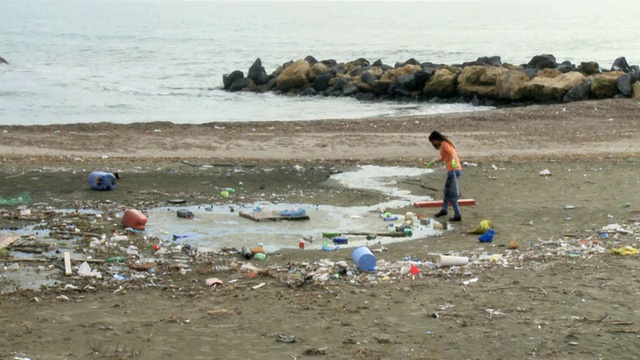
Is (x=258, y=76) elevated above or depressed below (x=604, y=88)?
above

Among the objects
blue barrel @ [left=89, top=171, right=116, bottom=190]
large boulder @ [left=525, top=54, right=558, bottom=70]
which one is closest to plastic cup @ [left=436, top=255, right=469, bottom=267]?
blue barrel @ [left=89, top=171, right=116, bottom=190]

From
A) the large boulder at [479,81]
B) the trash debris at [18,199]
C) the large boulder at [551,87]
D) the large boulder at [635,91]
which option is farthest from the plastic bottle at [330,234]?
the large boulder at [479,81]

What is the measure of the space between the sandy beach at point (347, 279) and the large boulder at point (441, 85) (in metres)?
14.4

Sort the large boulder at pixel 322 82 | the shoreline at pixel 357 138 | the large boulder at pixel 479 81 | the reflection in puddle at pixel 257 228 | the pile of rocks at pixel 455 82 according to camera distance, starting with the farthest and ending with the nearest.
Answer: the large boulder at pixel 322 82, the large boulder at pixel 479 81, the pile of rocks at pixel 455 82, the shoreline at pixel 357 138, the reflection in puddle at pixel 257 228

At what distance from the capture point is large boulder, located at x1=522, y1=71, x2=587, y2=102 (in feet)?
96.1

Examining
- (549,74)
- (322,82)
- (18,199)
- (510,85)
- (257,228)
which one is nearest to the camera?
(257,228)

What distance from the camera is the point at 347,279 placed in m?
9.34

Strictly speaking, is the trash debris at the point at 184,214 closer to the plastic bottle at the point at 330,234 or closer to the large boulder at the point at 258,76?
the plastic bottle at the point at 330,234

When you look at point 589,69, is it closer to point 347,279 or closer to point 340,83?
point 340,83

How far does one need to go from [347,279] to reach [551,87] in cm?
2170

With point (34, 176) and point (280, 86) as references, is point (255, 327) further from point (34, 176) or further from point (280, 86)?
point (280, 86)

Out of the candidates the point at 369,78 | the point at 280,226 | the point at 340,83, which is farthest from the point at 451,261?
the point at 340,83

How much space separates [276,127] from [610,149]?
8535mm

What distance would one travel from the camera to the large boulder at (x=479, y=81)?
31.5 meters
